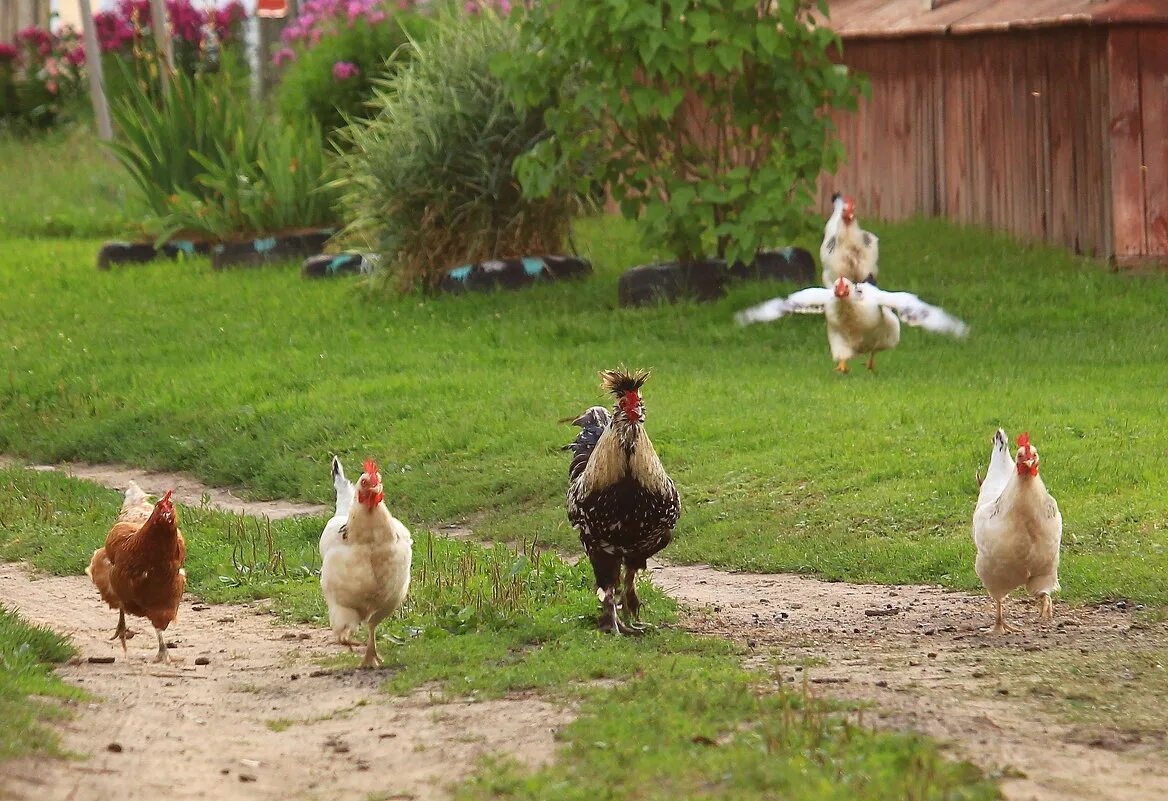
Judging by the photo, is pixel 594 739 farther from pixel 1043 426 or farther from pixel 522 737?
pixel 1043 426

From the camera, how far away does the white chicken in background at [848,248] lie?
1475 centimetres

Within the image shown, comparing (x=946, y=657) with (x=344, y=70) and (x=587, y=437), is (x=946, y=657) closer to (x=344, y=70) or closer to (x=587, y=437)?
(x=587, y=437)

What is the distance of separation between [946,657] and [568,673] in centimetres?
154

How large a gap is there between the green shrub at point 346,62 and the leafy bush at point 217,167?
32.7 inches

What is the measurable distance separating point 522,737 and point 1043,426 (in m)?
5.91

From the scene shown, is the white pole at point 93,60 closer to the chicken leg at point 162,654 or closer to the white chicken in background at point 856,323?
the white chicken in background at point 856,323

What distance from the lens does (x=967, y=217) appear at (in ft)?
60.6

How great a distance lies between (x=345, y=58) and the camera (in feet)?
70.4

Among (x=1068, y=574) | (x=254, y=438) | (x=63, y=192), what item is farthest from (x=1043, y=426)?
(x=63, y=192)

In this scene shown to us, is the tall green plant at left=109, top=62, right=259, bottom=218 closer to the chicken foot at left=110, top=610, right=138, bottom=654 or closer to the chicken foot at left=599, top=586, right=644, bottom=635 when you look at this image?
the chicken foot at left=110, top=610, right=138, bottom=654

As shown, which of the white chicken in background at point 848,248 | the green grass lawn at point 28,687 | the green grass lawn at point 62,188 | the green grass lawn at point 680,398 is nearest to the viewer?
the green grass lawn at point 28,687

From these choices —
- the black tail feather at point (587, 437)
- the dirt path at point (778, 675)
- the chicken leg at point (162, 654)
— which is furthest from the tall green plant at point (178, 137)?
the chicken leg at point (162, 654)

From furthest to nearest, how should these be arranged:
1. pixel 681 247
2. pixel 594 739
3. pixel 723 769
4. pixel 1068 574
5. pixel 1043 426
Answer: pixel 681 247
pixel 1043 426
pixel 1068 574
pixel 594 739
pixel 723 769

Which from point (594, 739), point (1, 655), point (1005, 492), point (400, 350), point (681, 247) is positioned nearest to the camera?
point (594, 739)
